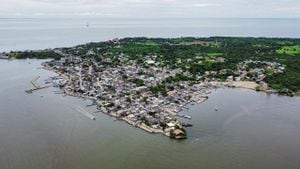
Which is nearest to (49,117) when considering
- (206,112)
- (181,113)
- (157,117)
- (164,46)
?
(157,117)

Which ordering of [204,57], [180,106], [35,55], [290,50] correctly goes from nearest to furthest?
[180,106] → [204,57] → [35,55] → [290,50]

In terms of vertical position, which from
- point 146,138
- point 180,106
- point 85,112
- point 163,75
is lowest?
point 146,138

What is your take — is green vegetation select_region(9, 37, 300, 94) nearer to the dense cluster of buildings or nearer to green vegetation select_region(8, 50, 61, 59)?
green vegetation select_region(8, 50, 61, 59)

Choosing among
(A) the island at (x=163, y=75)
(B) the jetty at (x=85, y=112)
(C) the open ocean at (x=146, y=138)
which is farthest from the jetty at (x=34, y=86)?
(B) the jetty at (x=85, y=112)

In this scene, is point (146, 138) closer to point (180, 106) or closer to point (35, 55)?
point (180, 106)

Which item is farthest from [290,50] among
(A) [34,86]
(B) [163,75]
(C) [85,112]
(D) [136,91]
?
(C) [85,112]

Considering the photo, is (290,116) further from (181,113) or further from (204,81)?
(204,81)
